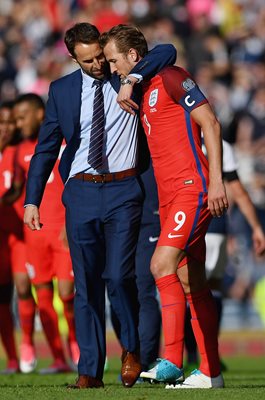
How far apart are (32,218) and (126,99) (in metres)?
1.10

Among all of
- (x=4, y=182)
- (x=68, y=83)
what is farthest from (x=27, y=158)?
(x=68, y=83)

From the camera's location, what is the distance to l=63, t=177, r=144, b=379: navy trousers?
8445 millimetres

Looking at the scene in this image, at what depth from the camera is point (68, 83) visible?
336 inches

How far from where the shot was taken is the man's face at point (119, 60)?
8.30 meters

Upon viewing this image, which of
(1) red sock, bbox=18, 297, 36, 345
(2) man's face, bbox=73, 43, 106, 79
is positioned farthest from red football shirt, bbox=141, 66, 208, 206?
(1) red sock, bbox=18, 297, 36, 345

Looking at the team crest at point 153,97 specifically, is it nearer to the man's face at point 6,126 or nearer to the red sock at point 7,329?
the man's face at point 6,126

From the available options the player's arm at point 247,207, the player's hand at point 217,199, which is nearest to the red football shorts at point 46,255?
the player's arm at point 247,207

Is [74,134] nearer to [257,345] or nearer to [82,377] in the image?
[82,377]

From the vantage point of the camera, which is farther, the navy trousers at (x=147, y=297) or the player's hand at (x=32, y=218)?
the navy trousers at (x=147, y=297)

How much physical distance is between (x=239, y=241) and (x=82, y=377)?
30.7 ft

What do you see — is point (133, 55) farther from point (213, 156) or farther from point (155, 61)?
point (213, 156)

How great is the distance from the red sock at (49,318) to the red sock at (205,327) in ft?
14.3

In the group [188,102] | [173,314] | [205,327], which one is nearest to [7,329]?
[205,327]

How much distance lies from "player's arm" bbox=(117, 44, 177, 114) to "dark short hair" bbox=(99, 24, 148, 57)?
0.12 m
